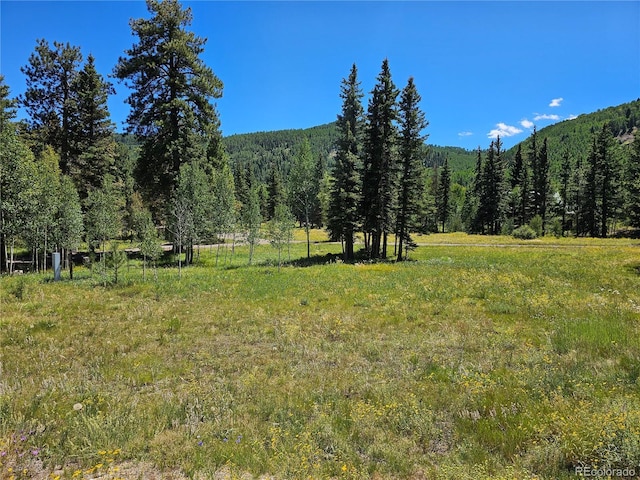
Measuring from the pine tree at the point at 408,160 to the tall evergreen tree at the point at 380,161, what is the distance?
761 millimetres

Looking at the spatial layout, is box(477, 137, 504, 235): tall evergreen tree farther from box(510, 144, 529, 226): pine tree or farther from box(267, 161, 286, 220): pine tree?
box(267, 161, 286, 220): pine tree

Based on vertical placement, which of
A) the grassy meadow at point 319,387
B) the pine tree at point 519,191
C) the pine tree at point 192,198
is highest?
the pine tree at point 519,191

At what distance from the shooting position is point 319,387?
24.3 feet

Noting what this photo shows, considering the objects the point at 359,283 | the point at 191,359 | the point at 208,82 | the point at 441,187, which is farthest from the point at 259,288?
the point at 441,187

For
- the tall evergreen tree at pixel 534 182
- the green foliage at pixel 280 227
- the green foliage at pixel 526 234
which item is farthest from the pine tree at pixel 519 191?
the green foliage at pixel 280 227

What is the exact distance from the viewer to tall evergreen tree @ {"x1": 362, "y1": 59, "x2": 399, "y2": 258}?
31859 mm

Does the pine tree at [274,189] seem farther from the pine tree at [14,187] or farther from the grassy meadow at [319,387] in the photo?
the grassy meadow at [319,387]

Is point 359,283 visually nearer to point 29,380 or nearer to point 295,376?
point 295,376

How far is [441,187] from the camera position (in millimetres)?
89562

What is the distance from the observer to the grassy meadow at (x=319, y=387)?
4.90 meters

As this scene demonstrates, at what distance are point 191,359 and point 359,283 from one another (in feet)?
39.7

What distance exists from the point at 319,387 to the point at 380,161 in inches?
1103

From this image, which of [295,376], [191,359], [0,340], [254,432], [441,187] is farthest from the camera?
[441,187]

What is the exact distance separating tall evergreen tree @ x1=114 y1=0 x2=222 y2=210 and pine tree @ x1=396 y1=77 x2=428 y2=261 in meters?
17.2
